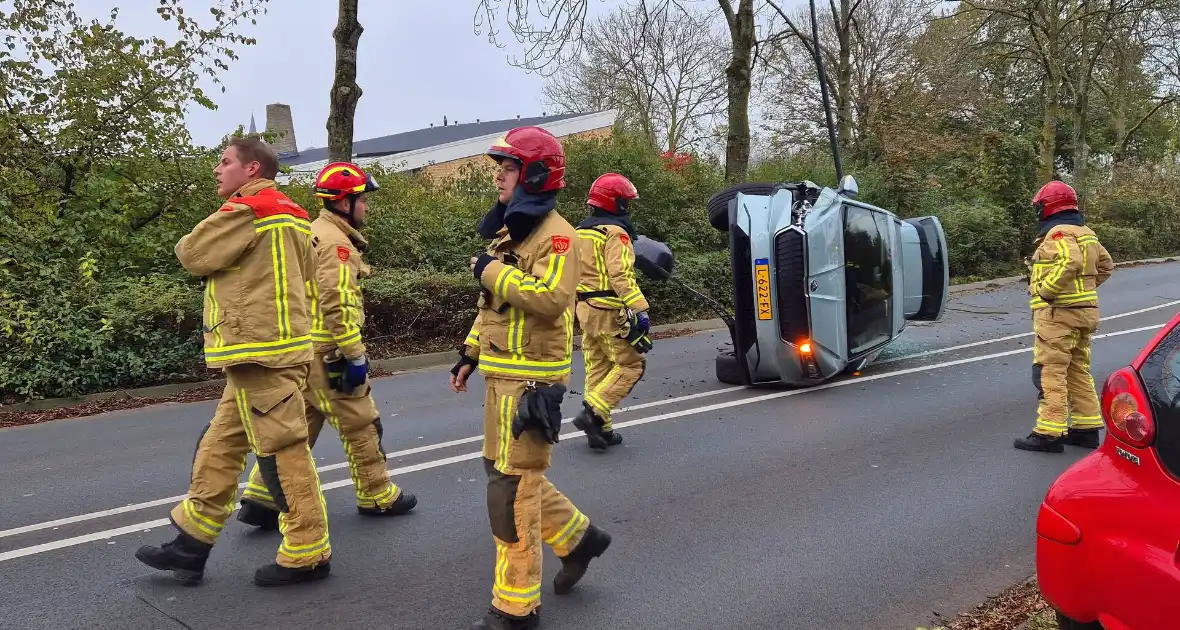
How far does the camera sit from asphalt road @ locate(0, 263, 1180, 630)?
352 centimetres

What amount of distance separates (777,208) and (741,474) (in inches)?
119

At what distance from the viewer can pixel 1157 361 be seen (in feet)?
8.91

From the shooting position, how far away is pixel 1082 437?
6.02 metres

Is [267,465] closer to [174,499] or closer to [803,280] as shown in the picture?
[174,499]

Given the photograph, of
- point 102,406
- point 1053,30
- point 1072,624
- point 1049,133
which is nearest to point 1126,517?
point 1072,624

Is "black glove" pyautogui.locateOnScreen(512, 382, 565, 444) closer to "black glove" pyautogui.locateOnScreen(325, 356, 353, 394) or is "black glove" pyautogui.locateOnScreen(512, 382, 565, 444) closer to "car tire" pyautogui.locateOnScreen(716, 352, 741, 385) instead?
"black glove" pyautogui.locateOnScreen(325, 356, 353, 394)

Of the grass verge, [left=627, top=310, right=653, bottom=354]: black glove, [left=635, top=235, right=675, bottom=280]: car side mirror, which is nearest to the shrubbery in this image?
the grass verge

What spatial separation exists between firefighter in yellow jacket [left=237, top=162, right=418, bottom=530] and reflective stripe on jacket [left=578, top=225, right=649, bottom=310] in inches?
71.3

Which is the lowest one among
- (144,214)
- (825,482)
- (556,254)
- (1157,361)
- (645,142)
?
(825,482)

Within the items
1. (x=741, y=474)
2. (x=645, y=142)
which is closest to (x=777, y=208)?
(x=741, y=474)

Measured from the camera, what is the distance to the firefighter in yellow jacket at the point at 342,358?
4.16 m

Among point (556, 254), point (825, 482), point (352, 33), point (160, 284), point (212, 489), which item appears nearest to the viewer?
point (556, 254)

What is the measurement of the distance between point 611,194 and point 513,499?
3.20 m

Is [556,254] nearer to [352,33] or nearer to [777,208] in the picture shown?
[777,208]
